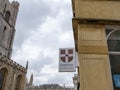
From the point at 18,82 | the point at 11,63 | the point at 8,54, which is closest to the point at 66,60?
the point at 11,63

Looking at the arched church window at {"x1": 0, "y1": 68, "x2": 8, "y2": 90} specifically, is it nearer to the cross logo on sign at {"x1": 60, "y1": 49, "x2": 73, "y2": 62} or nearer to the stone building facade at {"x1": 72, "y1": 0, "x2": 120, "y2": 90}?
the cross logo on sign at {"x1": 60, "y1": 49, "x2": 73, "y2": 62}

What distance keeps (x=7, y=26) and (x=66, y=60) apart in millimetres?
44261

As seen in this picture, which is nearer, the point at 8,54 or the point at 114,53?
the point at 114,53

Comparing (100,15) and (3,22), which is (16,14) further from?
(100,15)

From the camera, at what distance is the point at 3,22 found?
45.8 metres

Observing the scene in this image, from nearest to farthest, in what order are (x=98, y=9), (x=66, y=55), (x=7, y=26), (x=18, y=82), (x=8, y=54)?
(x=66, y=55)
(x=98, y=9)
(x=18, y=82)
(x=8, y=54)
(x=7, y=26)

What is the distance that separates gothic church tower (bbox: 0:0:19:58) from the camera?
45.0m

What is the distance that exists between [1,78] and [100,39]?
29.8 m

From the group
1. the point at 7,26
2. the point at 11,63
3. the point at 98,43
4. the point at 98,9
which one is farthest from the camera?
the point at 7,26

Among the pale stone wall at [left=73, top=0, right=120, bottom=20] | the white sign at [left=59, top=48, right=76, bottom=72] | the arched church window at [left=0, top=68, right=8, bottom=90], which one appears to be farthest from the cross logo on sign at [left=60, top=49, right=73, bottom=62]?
the arched church window at [left=0, top=68, right=8, bottom=90]

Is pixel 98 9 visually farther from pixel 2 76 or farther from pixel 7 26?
pixel 7 26

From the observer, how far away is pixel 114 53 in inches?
247

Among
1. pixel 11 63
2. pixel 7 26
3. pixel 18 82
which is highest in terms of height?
pixel 7 26

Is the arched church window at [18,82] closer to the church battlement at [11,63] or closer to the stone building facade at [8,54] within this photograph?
the stone building facade at [8,54]
